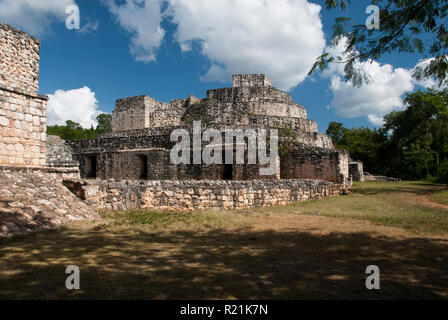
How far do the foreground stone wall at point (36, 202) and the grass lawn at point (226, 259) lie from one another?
1.17ft

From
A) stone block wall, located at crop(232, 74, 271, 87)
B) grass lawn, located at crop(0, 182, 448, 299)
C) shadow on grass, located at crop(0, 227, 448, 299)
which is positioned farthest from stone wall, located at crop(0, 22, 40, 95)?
stone block wall, located at crop(232, 74, 271, 87)

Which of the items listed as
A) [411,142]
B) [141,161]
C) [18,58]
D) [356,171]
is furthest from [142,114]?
[411,142]

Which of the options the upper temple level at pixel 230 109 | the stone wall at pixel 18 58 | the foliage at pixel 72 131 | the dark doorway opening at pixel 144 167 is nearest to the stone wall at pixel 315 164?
the upper temple level at pixel 230 109

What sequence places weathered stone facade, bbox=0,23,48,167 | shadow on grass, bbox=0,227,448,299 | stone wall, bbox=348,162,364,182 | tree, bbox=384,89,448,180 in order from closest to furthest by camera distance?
shadow on grass, bbox=0,227,448,299
weathered stone facade, bbox=0,23,48,167
stone wall, bbox=348,162,364,182
tree, bbox=384,89,448,180

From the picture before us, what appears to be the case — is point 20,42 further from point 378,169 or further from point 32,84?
point 378,169

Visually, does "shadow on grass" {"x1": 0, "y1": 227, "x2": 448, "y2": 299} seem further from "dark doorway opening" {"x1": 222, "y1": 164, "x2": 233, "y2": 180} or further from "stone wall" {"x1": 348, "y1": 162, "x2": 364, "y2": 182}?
"stone wall" {"x1": 348, "y1": 162, "x2": 364, "y2": 182}

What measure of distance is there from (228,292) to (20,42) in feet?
35.6

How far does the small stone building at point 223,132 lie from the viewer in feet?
48.1

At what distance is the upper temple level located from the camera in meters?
18.0

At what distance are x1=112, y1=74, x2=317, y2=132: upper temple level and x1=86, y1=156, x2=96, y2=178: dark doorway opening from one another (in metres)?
5.61

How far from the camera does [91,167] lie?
18359 mm

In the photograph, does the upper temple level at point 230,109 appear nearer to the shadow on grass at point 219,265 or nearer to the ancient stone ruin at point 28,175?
the ancient stone ruin at point 28,175

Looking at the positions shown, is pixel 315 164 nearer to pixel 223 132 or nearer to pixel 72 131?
pixel 223 132
